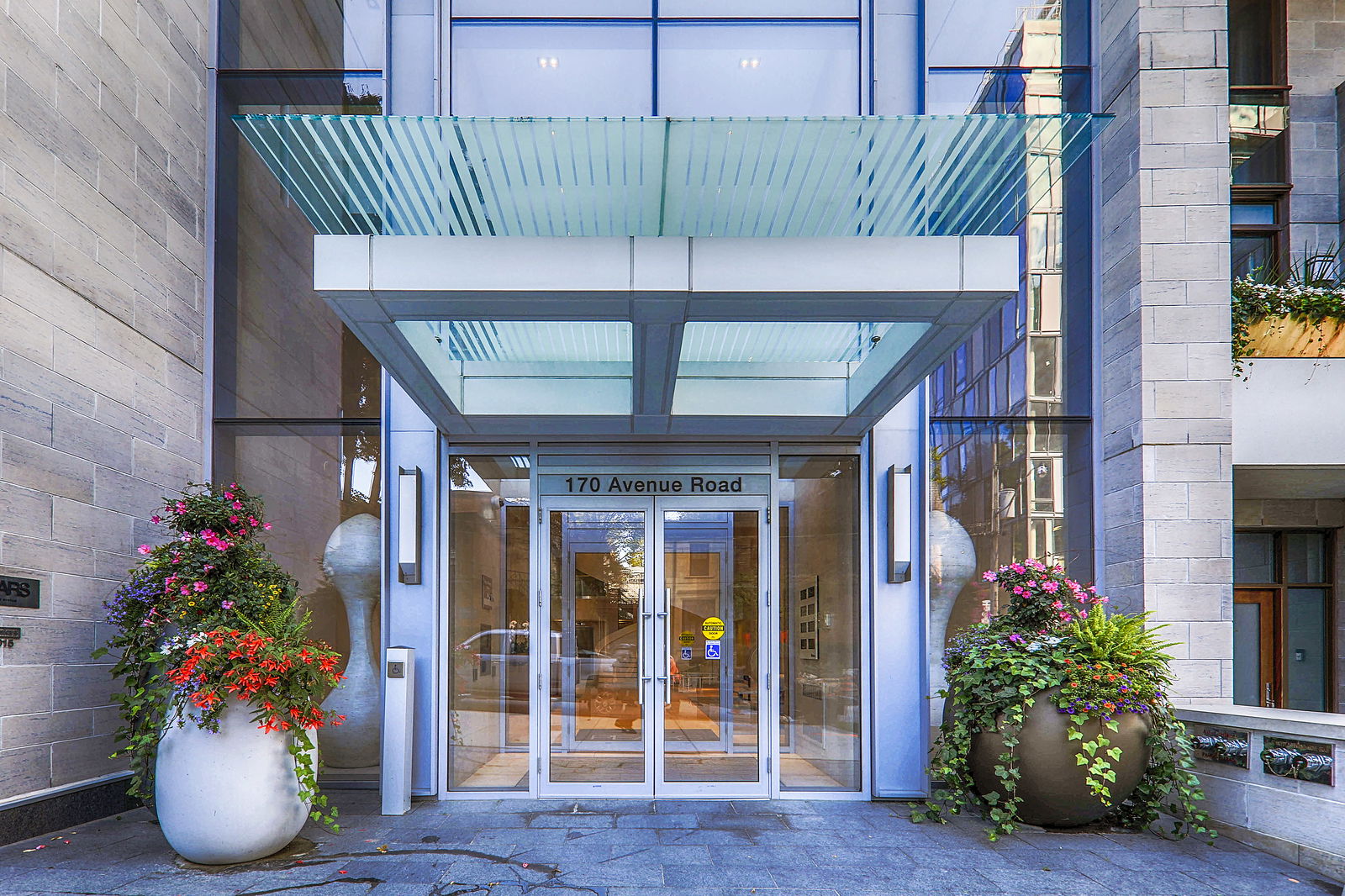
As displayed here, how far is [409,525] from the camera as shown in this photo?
6.92 metres

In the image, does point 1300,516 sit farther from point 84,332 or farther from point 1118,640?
point 84,332

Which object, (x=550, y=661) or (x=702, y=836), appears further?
(x=550, y=661)

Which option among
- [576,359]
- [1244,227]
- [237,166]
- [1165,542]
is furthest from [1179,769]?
[237,166]

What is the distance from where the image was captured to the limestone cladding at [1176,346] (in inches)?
266

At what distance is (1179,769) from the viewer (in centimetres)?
584

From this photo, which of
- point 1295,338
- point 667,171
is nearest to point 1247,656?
point 1295,338

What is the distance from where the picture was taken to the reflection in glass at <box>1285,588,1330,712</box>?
29.5ft

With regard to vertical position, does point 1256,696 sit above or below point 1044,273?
below

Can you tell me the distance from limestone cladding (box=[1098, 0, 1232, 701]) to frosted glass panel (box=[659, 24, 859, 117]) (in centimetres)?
222

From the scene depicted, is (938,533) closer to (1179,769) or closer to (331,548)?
(1179,769)

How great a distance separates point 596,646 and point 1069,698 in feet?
10.8

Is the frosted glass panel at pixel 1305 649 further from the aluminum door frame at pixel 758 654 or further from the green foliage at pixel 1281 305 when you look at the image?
the aluminum door frame at pixel 758 654

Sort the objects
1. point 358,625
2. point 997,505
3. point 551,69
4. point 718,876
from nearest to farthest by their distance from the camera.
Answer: point 718,876, point 358,625, point 997,505, point 551,69

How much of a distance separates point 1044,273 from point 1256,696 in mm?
4717
